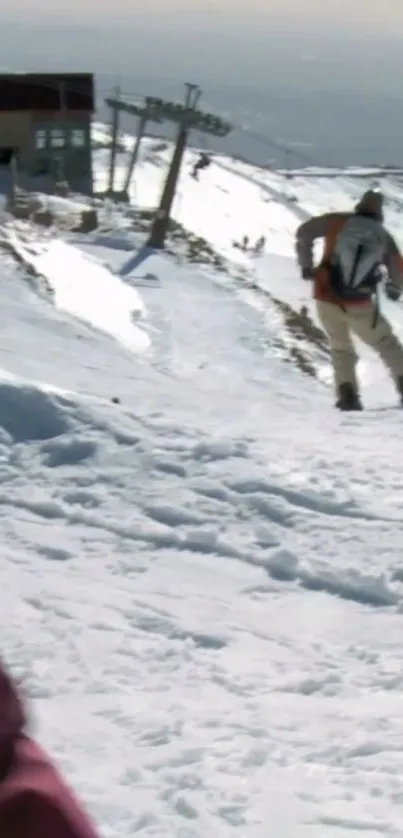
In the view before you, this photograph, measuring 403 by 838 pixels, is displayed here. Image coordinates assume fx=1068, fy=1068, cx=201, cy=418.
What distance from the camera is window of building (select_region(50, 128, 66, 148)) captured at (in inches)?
1260

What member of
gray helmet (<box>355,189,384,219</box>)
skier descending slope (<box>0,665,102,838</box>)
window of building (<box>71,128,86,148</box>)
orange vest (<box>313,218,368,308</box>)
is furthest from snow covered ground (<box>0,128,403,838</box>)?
window of building (<box>71,128,86,148</box>)

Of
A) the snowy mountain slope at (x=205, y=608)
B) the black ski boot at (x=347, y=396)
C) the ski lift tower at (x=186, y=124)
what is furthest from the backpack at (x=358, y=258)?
the ski lift tower at (x=186, y=124)

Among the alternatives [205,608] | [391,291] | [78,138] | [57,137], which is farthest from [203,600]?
[78,138]

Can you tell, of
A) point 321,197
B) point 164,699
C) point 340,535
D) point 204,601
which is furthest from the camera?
point 321,197

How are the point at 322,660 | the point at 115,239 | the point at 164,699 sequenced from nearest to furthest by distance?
the point at 164,699 < the point at 322,660 < the point at 115,239

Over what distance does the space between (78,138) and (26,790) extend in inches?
1288

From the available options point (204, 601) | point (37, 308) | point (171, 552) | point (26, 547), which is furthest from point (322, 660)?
point (37, 308)

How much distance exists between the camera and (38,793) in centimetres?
123

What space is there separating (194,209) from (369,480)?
26.8 metres

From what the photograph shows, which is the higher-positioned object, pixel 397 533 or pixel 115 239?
pixel 397 533

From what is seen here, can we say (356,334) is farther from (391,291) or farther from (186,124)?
(186,124)

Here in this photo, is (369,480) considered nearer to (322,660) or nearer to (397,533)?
(397,533)

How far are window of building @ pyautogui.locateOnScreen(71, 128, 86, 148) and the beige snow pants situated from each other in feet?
82.4

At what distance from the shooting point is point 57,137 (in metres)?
32.1
